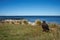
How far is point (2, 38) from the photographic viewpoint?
7.18 meters

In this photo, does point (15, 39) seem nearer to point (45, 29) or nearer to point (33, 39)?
point (33, 39)

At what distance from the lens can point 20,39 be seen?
22.9ft

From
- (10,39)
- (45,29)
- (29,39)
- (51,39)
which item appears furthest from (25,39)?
(45,29)

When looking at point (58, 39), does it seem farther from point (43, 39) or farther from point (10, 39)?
point (10, 39)

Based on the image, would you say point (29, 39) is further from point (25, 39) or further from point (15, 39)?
point (15, 39)

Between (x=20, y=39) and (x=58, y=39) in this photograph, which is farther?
(x=20, y=39)

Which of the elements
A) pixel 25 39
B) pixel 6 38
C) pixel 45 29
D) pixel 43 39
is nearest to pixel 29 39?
pixel 25 39

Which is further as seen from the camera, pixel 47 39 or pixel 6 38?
pixel 6 38

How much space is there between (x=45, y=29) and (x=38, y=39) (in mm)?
2694

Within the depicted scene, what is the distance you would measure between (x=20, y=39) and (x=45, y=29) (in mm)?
2856

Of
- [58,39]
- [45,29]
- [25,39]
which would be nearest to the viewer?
[58,39]

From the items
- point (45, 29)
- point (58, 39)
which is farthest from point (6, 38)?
point (45, 29)

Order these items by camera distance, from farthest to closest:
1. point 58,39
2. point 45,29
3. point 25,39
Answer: point 45,29
point 25,39
point 58,39

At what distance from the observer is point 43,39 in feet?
22.3
